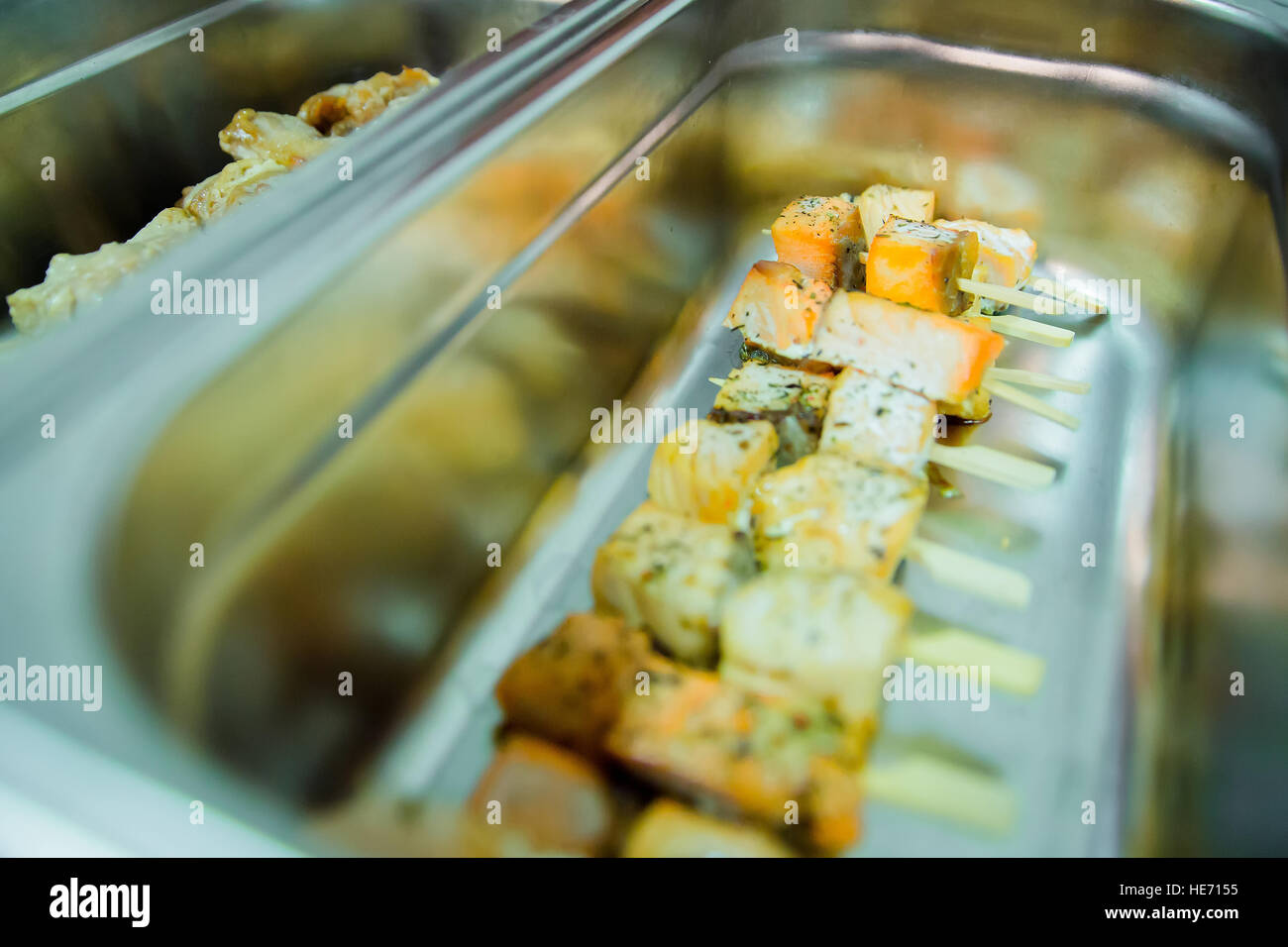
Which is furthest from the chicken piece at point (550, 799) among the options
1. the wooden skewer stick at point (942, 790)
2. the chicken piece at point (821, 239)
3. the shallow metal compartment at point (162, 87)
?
the shallow metal compartment at point (162, 87)

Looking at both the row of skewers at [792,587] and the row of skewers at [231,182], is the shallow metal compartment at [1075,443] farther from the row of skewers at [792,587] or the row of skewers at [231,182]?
the row of skewers at [231,182]

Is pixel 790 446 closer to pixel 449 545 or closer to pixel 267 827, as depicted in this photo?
pixel 449 545

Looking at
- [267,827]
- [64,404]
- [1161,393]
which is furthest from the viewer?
[1161,393]

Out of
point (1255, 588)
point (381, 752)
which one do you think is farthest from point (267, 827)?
point (1255, 588)

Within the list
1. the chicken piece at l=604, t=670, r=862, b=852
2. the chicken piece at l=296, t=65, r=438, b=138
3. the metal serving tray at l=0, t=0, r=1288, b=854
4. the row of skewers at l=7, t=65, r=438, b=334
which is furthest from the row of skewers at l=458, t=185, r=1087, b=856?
the chicken piece at l=296, t=65, r=438, b=138

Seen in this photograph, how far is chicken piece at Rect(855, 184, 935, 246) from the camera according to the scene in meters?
1.90

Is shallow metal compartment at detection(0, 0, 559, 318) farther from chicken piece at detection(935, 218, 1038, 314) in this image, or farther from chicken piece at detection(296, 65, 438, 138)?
chicken piece at detection(935, 218, 1038, 314)

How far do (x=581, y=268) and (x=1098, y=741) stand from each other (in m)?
1.16

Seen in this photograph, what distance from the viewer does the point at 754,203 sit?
7.02 feet

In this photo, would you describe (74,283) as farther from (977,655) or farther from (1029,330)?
(1029,330)

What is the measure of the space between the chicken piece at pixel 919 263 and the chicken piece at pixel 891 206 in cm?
17

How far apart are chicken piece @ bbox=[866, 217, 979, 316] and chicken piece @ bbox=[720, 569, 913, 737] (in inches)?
31.6

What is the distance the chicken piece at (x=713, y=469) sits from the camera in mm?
1355

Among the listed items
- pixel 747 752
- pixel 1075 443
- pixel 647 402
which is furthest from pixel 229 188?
pixel 1075 443
